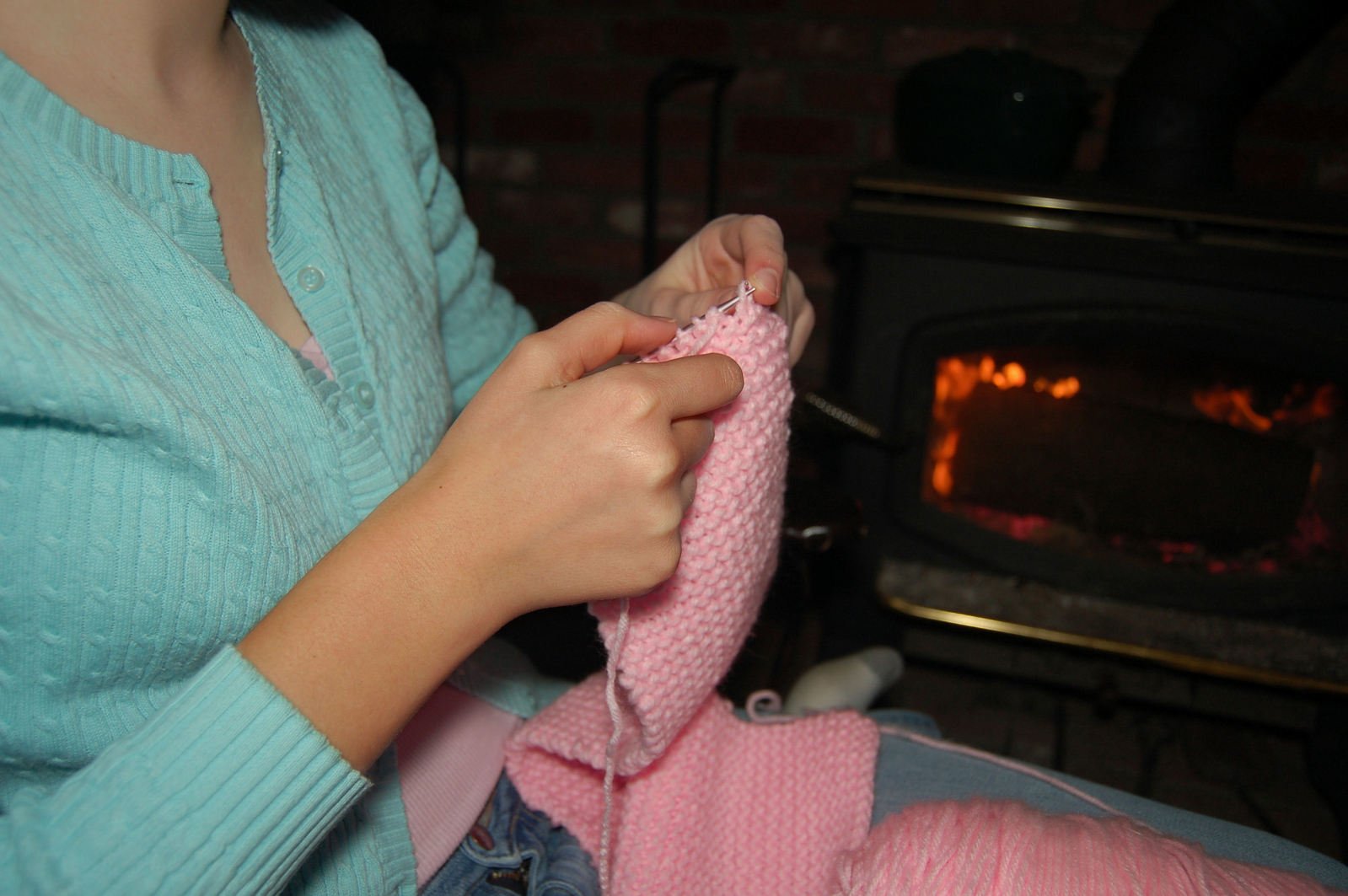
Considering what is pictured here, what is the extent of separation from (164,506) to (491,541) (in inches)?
6.6

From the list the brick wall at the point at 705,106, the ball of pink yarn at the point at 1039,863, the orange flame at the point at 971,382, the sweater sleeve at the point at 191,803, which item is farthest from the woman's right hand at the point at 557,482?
the brick wall at the point at 705,106

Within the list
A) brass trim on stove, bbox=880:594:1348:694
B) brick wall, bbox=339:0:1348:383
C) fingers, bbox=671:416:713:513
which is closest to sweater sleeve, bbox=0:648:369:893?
fingers, bbox=671:416:713:513

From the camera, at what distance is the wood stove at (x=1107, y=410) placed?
1.14 meters

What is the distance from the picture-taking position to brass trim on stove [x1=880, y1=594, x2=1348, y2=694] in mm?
1302

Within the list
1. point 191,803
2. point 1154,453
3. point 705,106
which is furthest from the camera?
point 705,106

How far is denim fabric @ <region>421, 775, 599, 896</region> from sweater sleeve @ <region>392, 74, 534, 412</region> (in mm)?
346

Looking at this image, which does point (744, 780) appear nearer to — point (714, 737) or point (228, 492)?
point (714, 737)

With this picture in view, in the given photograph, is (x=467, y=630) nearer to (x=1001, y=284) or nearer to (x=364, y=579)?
(x=364, y=579)

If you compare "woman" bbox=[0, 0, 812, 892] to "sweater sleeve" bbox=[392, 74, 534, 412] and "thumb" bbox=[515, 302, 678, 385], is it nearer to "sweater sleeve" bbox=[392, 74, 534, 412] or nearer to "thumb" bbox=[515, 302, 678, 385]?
"thumb" bbox=[515, 302, 678, 385]

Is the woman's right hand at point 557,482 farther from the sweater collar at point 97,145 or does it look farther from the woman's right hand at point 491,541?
the sweater collar at point 97,145

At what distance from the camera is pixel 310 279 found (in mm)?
582

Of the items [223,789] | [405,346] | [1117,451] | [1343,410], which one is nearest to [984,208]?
[1117,451]

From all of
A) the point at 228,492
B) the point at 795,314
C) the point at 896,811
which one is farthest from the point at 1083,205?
the point at 228,492

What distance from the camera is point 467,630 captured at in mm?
458
